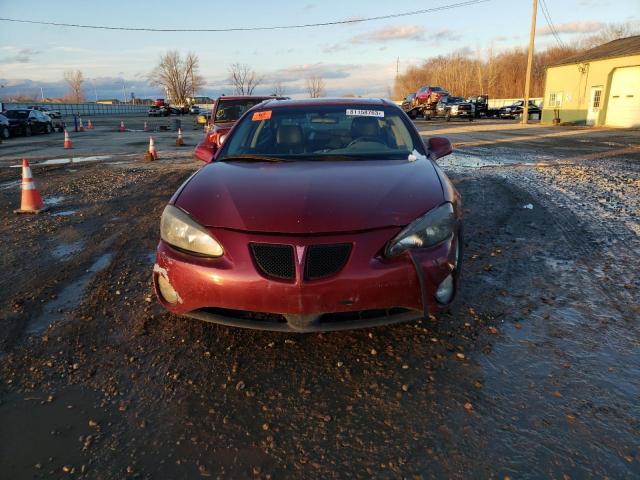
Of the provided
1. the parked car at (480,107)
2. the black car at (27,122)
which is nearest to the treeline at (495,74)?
the parked car at (480,107)

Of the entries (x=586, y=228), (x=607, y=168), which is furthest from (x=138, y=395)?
(x=607, y=168)

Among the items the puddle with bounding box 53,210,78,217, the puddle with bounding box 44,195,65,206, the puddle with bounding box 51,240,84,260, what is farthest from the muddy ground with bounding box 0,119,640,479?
the puddle with bounding box 44,195,65,206

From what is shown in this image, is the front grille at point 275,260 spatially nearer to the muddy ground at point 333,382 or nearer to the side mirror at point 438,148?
the muddy ground at point 333,382

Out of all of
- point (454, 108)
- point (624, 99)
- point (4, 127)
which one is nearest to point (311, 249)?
point (4, 127)

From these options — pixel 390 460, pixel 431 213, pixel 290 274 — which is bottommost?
pixel 390 460

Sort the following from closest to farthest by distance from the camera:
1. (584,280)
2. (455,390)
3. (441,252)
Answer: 1. (455,390)
2. (441,252)
3. (584,280)

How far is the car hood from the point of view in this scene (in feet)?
8.06

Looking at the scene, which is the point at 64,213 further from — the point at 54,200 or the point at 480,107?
the point at 480,107

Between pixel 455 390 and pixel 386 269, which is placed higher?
pixel 386 269

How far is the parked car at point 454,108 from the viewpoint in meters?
32.7

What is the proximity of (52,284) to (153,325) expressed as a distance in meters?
1.36

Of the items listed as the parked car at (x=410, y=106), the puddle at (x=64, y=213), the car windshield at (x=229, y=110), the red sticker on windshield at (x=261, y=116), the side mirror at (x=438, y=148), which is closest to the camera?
the side mirror at (x=438, y=148)

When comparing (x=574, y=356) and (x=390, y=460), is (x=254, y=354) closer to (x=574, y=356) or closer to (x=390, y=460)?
(x=390, y=460)

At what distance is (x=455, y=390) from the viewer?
2.32 metres
